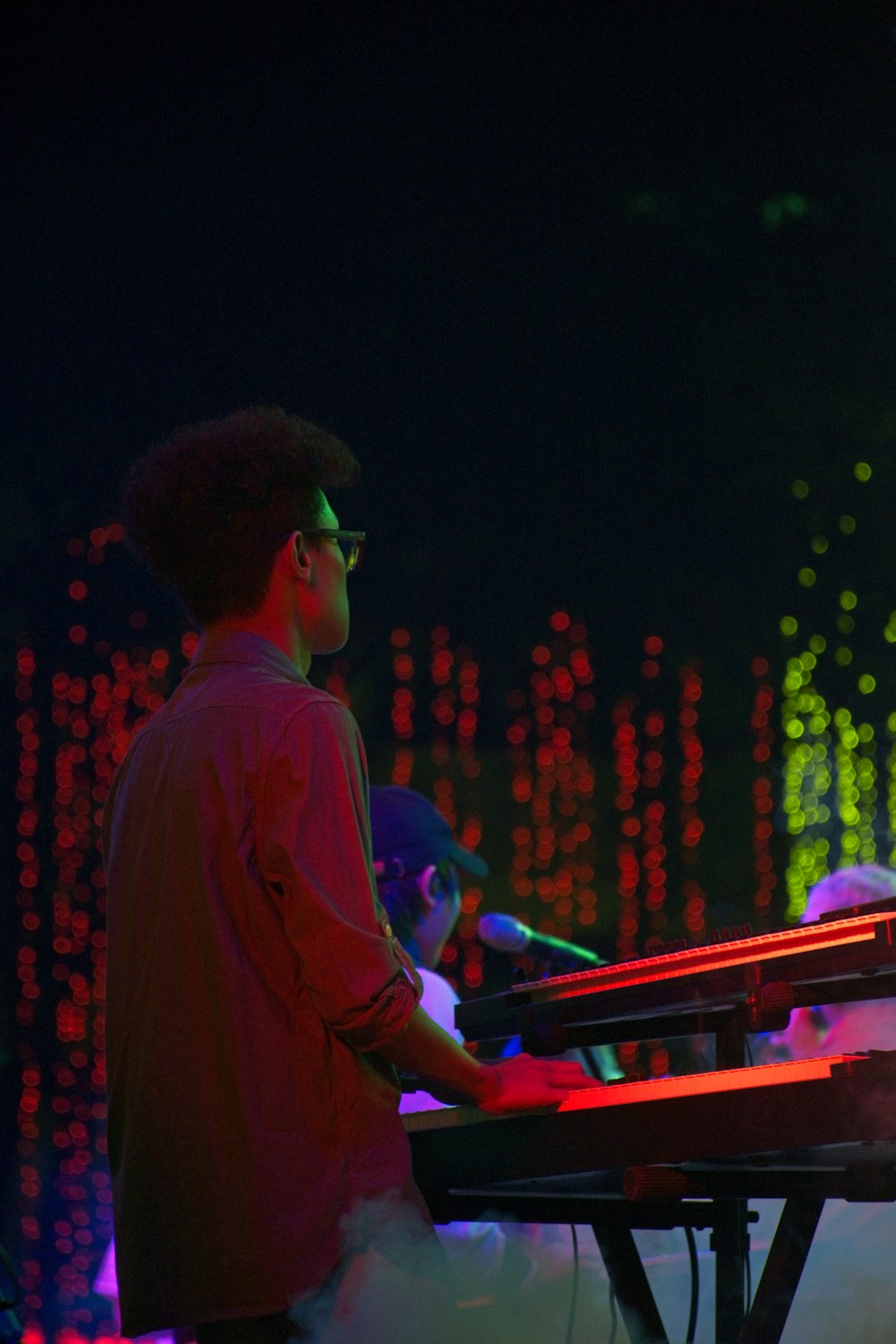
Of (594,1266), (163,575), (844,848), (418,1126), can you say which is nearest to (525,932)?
(594,1266)

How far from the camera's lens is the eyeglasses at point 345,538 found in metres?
1.83

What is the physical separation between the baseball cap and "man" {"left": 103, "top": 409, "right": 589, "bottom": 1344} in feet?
5.20

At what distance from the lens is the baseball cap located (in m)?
3.31

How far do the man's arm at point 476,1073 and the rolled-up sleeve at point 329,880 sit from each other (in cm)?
3

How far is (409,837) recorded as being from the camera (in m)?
3.31

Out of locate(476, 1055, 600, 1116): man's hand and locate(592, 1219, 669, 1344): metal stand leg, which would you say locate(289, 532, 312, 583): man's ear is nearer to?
locate(476, 1055, 600, 1116): man's hand

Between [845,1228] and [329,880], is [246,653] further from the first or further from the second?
[845,1228]

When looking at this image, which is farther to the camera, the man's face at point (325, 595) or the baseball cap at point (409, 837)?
the baseball cap at point (409, 837)

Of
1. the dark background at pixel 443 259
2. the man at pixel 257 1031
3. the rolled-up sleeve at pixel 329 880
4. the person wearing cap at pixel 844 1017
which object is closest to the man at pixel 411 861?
the person wearing cap at pixel 844 1017

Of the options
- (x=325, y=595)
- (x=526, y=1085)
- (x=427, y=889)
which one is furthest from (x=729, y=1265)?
(x=427, y=889)

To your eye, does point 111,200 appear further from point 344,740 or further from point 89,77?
point 344,740

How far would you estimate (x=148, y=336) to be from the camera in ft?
16.2

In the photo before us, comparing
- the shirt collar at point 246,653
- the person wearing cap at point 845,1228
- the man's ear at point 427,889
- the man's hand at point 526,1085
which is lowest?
the person wearing cap at point 845,1228

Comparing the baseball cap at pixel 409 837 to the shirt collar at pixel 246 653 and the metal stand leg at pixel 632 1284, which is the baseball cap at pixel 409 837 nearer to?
the metal stand leg at pixel 632 1284
